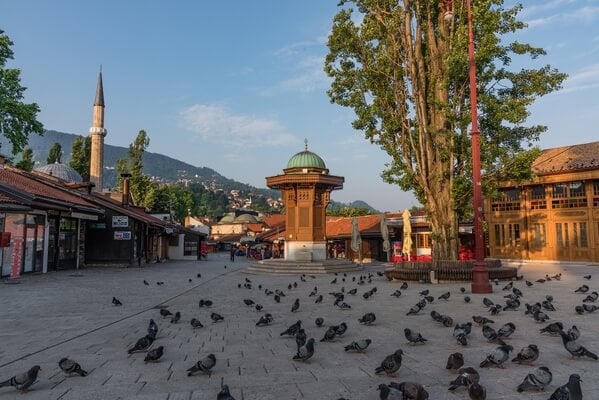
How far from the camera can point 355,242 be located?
29.1 meters

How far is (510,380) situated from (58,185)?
3031 cm

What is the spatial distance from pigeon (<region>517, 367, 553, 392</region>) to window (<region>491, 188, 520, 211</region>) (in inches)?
1248

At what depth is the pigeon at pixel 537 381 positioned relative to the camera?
4.76 meters

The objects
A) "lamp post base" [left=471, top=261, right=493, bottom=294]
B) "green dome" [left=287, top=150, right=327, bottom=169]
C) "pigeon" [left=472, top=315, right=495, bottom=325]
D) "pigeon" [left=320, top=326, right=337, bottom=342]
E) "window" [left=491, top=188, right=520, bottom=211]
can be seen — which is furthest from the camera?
"window" [left=491, top=188, right=520, bottom=211]

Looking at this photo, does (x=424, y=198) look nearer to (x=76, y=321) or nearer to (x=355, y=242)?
(x=355, y=242)

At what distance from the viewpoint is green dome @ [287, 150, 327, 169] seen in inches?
1117

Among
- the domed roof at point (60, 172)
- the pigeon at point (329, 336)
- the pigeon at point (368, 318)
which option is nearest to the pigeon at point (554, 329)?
the pigeon at point (368, 318)

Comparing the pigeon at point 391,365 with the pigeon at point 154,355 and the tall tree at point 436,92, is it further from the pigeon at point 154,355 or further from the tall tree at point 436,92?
the tall tree at point 436,92

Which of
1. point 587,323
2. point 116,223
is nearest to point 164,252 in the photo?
point 116,223

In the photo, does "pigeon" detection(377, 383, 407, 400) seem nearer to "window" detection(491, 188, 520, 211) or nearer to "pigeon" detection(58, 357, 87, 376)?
"pigeon" detection(58, 357, 87, 376)

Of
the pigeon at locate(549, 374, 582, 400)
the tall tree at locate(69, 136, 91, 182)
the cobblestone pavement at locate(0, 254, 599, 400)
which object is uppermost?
the tall tree at locate(69, 136, 91, 182)

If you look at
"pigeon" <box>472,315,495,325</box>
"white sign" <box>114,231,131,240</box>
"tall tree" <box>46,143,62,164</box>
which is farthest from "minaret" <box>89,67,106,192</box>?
"pigeon" <box>472,315,495,325</box>

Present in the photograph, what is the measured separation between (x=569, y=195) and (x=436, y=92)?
1795 cm

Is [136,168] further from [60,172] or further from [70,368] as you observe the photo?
[70,368]
